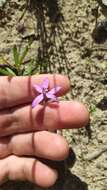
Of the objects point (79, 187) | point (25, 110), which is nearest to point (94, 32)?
point (25, 110)

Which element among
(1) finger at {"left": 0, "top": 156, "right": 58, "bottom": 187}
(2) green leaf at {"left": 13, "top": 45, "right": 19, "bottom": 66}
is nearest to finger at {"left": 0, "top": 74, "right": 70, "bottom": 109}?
(2) green leaf at {"left": 13, "top": 45, "right": 19, "bottom": 66}

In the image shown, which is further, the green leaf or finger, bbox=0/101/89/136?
the green leaf

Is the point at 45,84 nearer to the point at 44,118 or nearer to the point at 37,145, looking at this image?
the point at 44,118

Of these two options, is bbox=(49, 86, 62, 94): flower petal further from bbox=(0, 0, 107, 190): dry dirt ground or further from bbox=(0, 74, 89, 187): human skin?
bbox=(0, 0, 107, 190): dry dirt ground

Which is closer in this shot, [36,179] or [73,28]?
[36,179]

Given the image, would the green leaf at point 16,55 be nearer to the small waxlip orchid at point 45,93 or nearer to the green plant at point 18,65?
the green plant at point 18,65

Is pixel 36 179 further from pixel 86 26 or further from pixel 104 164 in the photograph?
pixel 86 26

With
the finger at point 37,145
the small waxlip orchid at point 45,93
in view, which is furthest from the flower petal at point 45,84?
the finger at point 37,145
